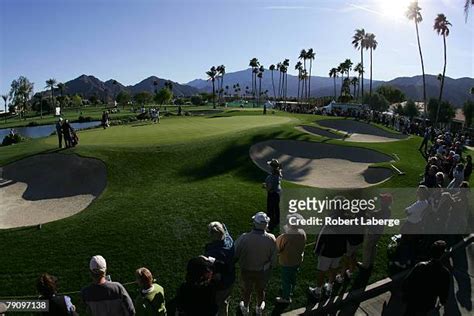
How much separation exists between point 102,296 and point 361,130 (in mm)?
34330

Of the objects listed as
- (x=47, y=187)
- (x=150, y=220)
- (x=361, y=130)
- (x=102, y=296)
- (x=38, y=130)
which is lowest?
(x=38, y=130)

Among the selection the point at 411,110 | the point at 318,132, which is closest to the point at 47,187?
the point at 318,132

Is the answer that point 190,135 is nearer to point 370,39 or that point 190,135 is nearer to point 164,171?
point 164,171

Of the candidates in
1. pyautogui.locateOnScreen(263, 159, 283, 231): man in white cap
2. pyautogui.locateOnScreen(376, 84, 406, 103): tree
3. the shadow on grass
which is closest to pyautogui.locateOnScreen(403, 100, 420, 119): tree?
pyautogui.locateOnScreen(376, 84, 406, 103): tree

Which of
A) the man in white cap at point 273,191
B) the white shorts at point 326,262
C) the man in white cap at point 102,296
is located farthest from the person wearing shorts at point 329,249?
the man in white cap at point 102,296

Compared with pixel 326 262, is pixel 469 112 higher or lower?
higher

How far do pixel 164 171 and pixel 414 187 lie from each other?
11338 millimetres

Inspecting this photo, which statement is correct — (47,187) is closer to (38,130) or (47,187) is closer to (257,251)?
(257,251)

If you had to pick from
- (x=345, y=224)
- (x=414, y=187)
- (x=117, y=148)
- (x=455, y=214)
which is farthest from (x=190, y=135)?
(x=345, y=224)

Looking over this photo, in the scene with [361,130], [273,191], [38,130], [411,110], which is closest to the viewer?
[273,191]

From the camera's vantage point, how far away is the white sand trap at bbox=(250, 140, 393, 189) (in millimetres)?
18609

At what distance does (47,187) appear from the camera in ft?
54.1

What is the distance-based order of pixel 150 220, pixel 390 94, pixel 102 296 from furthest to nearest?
1. pixel 390 94
2. pixel 150 220
3. pixel 102 296

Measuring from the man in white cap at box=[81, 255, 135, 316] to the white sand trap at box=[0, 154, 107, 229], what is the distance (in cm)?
836
